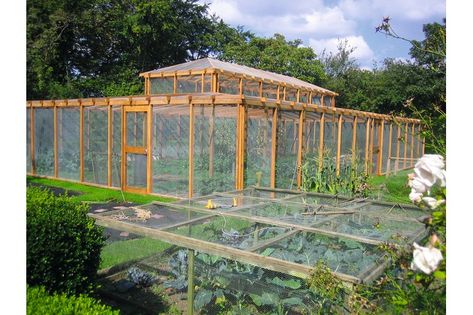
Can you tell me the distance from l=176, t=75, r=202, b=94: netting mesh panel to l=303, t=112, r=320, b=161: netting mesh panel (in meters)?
5.37

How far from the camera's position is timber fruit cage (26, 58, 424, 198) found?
8.45 meters

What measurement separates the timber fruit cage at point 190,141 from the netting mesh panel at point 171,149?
0.07 ft

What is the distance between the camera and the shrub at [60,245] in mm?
2902

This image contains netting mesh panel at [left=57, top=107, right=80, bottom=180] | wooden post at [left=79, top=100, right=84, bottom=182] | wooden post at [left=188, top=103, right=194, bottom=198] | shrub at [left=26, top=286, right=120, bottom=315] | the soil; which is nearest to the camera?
shrub at [left=26, top=286, right=120, bottom=315]

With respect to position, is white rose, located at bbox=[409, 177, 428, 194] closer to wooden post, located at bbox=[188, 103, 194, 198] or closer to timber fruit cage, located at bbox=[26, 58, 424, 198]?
timber fruit cage, located at bbox=[26, 58, 424, 198]

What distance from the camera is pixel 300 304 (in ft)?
10.2

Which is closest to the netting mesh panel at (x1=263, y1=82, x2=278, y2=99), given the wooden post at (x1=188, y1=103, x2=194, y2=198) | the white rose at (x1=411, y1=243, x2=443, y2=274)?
the wooden post at (x1=188, y1=103, x2=194, y2=198)

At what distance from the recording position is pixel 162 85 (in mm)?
15664

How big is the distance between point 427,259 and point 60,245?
2.63m

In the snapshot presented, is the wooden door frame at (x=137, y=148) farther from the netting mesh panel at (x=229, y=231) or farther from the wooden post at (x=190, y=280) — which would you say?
the wooden post at (x=190, y=280)

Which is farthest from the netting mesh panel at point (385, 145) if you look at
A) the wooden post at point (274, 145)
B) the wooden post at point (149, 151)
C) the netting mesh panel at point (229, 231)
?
the netting mesh panel at point (229, 231)

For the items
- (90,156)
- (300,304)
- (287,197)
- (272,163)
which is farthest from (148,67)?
(300,304)

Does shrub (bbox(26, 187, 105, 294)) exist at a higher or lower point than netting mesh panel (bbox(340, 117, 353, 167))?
lower
